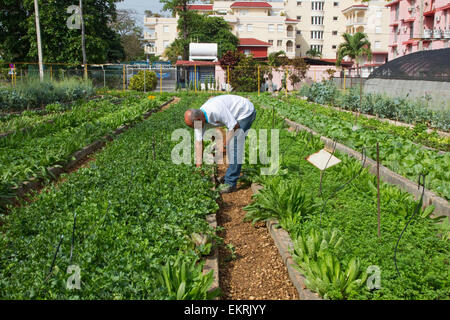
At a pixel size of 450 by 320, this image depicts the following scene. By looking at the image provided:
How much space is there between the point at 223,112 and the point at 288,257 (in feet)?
8.65

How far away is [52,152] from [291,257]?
4.47 metres

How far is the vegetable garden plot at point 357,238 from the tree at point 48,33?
→ 94.8ft

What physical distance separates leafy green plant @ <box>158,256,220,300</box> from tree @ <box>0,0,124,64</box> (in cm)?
3062

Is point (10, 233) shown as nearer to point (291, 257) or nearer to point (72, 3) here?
point (291, 257)

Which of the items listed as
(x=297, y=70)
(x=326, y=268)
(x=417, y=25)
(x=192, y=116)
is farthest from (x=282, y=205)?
(x=417, y=25)

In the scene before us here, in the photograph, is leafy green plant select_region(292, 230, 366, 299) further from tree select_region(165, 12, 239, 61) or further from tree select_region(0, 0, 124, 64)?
tree select_region(165, 12, 239, 61)

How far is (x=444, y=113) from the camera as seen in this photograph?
1159cm

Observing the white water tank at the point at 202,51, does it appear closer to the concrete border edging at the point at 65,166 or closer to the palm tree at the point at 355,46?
the palm tree at the point at 355,46

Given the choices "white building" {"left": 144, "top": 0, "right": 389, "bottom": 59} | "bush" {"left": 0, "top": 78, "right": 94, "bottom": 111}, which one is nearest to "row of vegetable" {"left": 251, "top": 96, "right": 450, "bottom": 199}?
"bush" {"left": 0, "top": 78, "right": 94, "bottom": 111}

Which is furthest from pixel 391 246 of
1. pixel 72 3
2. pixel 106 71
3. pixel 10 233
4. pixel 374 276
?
pixel 72 3

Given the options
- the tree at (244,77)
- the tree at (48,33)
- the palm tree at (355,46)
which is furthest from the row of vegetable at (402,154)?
the palm tree at (355,46)

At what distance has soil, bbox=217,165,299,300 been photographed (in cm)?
352

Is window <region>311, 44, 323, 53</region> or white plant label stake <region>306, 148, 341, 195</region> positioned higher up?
window <region>311, 44, 323, 53</region>

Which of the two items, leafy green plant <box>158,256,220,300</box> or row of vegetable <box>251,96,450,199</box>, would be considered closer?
leafy green plant <box>158,256,220,300</box>
